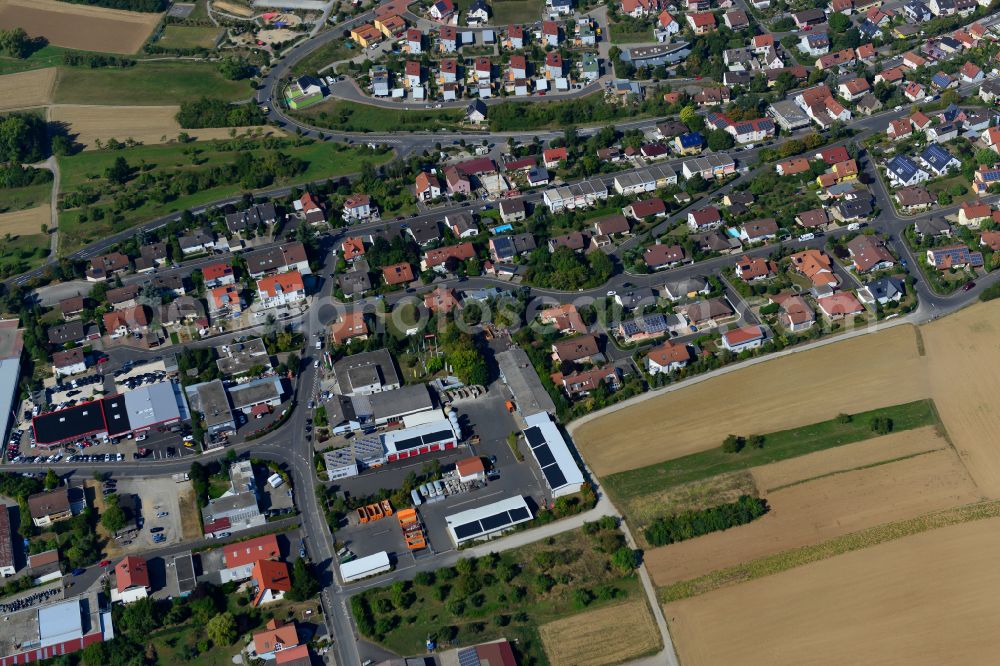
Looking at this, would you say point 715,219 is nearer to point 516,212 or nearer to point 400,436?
point 516,212

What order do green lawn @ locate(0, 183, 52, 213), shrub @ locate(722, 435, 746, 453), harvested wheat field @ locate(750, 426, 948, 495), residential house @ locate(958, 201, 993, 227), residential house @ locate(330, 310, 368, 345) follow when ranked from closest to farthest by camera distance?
1. harvested wheat field @ locate(750, 426, 948, 495)
2. shrub @ locate(722, 435, 746, 453)
3. residential house @ locate(330, 310, 368, 345)
4. residential house @ locate(958, 201, 993, 227)
5. green lawn @ locate(0, 183, 52, 213)

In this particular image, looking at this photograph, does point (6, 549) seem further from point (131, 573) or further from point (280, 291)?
point (280, 291)

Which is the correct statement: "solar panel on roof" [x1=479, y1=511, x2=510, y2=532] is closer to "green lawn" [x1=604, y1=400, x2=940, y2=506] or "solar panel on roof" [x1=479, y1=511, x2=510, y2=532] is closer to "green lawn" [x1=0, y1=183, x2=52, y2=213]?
"green lawn" [x1=604, y1=400, x2=940, y2=506]

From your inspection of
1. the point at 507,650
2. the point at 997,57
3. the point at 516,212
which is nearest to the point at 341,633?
the point at 507,650

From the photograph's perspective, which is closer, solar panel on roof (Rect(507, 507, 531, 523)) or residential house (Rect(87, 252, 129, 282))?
solar panel on roof (Rect(507, 507, 531, 523))

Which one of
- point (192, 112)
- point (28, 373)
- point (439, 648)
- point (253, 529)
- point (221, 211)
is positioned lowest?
point (439, 648)

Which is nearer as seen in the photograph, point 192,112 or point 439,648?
point 439,648

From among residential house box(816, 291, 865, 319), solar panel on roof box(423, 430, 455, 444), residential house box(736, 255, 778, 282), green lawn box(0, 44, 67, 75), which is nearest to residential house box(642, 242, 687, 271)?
residential house box(736, 255, 778, 282)
